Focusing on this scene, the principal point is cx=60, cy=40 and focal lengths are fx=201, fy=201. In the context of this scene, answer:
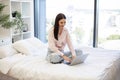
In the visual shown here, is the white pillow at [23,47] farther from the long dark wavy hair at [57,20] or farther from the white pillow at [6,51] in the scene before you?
the long dark wavy hair at [57,20]

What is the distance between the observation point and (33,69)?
2.57 m

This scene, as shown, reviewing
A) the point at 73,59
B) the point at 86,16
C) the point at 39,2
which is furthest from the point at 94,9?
the point at 73,59

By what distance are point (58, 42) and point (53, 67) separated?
0.51m

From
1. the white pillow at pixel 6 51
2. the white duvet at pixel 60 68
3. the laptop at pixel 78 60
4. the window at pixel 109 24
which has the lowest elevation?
the white duvet at pixel 60 68

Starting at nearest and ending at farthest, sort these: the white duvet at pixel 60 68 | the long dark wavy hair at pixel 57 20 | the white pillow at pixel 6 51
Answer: the white duvet at pixel 60 68, the long dark wavy hair at pixel 57 20, the white pillow at pixel 6 51

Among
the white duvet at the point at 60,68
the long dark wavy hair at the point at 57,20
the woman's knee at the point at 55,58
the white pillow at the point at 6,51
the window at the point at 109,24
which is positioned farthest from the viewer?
the window at the point at 109,24

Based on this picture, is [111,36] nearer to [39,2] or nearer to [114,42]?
[114,42]

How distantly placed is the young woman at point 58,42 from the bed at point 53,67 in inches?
4.8

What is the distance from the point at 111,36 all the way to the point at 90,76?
2.44 metres

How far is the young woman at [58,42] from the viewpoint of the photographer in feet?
9.05

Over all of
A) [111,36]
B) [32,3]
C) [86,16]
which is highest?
[32,3]

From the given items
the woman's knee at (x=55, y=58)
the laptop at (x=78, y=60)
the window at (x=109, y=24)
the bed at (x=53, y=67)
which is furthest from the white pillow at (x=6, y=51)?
the window at (x=109, y=24)

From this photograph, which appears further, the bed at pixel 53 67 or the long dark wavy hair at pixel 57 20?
the long dark wavy hair at pixel 57 20

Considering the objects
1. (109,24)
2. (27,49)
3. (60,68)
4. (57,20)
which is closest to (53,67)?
(60,68)
